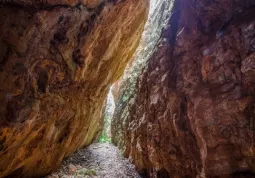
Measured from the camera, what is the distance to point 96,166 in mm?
8633

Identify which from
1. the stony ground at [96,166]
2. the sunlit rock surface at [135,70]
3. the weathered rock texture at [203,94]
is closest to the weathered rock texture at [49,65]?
the stony ground at [96,166]

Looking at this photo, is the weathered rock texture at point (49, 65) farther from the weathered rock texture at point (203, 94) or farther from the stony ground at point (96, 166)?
the weathered rock texture at point (203, 94)

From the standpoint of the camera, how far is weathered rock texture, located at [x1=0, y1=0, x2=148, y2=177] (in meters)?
3.93

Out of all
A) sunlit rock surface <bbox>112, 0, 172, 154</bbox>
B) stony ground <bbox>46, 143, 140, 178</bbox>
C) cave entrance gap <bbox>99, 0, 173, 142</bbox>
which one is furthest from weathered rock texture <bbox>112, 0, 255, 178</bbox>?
sunlit rock surface <bbox>112, 0, 172, 154</bbox>

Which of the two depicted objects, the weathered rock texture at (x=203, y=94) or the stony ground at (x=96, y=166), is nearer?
the weathered rock texture at (x=203, y=94)

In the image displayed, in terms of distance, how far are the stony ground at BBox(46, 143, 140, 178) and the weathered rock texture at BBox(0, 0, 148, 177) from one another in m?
0.89

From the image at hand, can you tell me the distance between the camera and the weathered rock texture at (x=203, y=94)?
14.6 feet

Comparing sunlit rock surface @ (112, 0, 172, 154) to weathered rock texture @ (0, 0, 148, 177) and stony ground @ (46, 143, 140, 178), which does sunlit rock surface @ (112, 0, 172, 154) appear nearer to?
stony ground @ (46, 143, 140, 178)

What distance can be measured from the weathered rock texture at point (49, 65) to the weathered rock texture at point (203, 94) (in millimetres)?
1658

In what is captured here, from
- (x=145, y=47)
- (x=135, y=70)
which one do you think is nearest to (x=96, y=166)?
(x=135, y=70)

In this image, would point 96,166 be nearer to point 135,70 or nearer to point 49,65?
point 135,70

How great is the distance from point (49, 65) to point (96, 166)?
549cm

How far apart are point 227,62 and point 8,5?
15.0 feet

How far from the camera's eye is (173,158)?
6039mm
